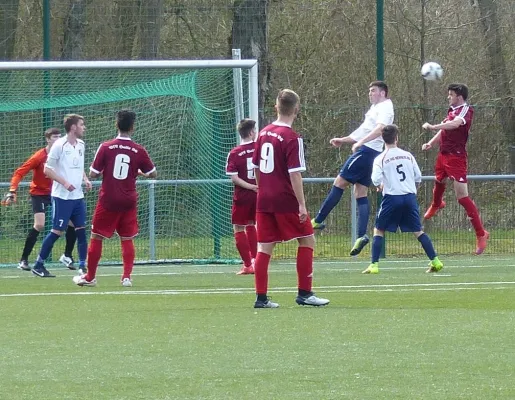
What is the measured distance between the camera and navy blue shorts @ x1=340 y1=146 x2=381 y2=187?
50.7 ft

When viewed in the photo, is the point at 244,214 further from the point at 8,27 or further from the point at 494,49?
the point at 494,49

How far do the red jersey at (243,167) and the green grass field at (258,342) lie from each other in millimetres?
1683

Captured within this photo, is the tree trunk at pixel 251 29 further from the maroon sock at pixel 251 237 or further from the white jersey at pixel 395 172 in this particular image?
the white jersey at pixel 395 172

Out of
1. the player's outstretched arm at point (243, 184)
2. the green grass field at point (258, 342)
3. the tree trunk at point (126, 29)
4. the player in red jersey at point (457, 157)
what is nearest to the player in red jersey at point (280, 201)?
the green grass field at point (258, 342)

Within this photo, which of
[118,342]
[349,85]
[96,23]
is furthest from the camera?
[349,85]

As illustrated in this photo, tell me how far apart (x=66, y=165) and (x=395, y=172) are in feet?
→ 12.6

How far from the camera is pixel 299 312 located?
10195 millimetres

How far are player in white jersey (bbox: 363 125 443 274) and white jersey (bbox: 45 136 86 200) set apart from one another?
352cm

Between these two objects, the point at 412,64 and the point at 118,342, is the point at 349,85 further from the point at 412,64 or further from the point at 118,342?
the point at 118,342

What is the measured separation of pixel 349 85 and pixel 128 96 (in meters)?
8.84

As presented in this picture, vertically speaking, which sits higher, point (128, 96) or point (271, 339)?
point (128, 96)

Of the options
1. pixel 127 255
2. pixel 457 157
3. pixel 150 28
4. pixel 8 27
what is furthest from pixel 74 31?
pixel 127 255

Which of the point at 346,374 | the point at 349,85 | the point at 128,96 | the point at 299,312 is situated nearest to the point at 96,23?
the point at 128,96

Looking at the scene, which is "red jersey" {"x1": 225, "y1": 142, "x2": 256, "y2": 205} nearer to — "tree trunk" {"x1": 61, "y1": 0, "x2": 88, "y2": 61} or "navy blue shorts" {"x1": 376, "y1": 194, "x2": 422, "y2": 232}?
"navy blue shorts" {"x1": 376, "y1": 194, "x2": 422, "y2": 232}
